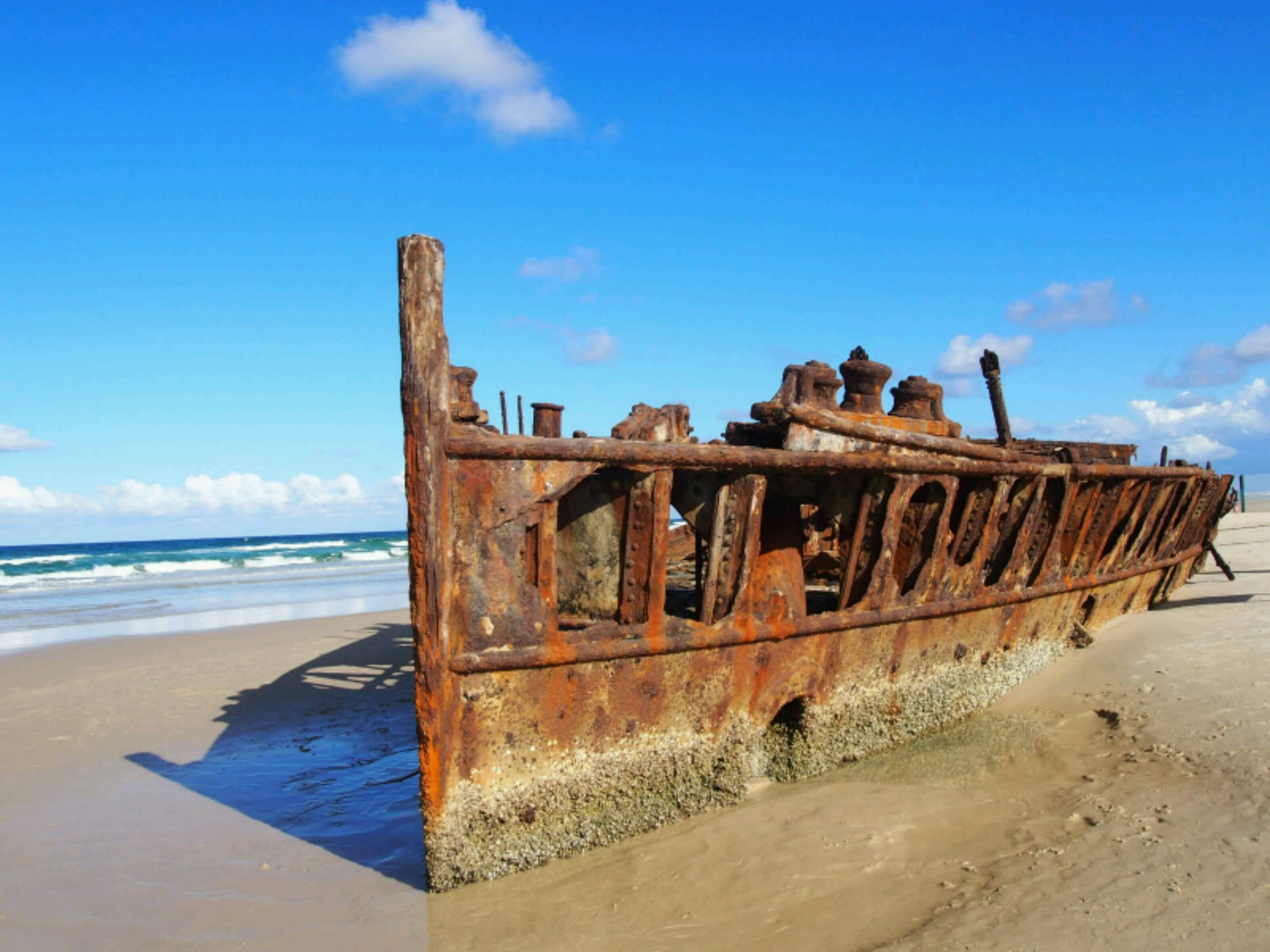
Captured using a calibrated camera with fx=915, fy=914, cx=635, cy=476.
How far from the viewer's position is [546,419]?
6.10 m

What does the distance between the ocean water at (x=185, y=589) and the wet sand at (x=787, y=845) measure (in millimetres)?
10162

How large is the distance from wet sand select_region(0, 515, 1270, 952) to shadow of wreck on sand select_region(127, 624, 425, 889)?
3 centimetres

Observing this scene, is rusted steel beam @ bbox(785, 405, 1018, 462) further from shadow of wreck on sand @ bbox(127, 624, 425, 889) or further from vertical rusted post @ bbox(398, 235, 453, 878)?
shadow of wreck on sand @ bbox(127, 624, 425, 889)

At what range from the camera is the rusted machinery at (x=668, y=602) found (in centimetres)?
386

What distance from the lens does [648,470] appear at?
4.28 m

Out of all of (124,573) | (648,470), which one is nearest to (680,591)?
(648,470)

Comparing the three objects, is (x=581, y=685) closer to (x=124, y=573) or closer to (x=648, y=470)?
(x=648, y=470)

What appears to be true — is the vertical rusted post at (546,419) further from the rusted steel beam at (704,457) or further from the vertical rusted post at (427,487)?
the vertical rusted post at (427,487)

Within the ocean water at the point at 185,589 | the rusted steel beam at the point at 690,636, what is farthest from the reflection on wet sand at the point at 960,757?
the ocean water at the point at 185,589

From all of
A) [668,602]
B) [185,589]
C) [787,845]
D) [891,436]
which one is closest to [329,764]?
[668,602]

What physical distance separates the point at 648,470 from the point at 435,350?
112cm

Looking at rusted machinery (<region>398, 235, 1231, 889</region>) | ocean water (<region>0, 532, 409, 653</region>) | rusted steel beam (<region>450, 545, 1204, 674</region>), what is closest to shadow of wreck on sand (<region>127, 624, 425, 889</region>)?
rusted machinery (<region>398, 235, 1231, 889</region>)

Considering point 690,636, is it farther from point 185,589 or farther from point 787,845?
point 185,589

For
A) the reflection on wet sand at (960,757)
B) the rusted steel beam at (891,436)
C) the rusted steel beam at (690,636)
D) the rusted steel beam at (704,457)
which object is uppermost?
the rusted steel beam at (891,436)
